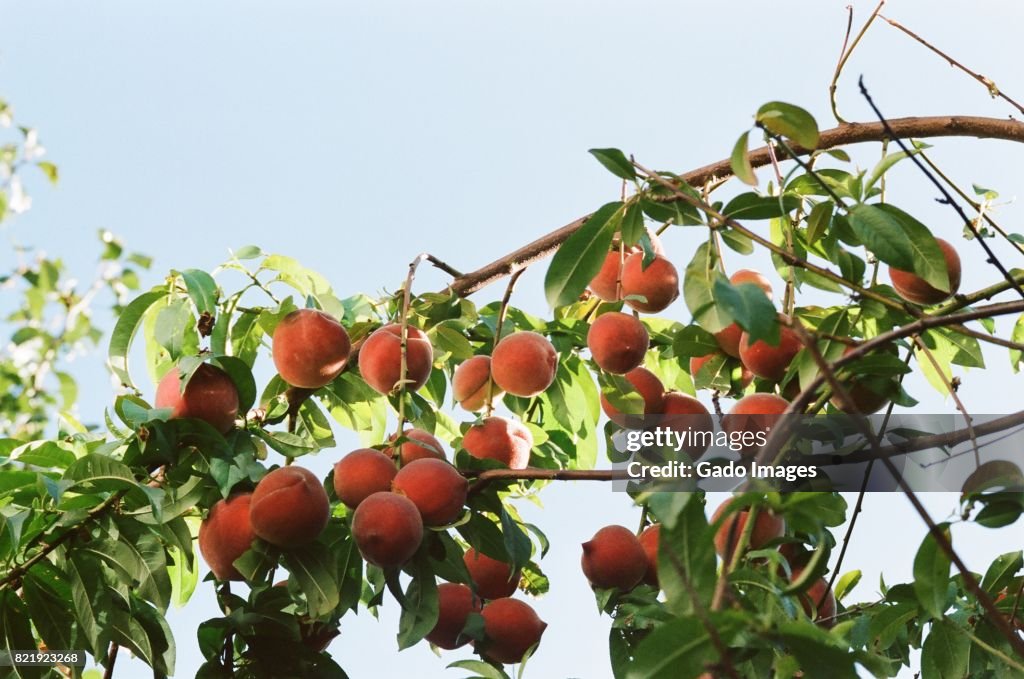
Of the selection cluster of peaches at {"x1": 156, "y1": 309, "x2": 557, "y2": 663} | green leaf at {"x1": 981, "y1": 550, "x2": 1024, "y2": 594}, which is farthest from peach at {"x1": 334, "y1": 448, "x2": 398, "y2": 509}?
green leaf at {"x1": 981, "y1": 550, "x2": 1024, "y2": 594}

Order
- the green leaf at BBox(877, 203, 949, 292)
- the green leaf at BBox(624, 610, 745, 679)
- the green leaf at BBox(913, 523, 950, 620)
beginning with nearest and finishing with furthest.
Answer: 1. the green leaf at BBox(624, 610, 745, 679)
2. the green leaf at BBox(913, 523, 950, 620)
3. the green leaf at BBox(877, 203, 949, 292)

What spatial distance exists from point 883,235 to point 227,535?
0.86 m

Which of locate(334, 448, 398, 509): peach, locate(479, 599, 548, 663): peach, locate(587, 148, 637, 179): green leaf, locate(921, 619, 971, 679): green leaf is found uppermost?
locate(587, 148, 637, 179): green leaf

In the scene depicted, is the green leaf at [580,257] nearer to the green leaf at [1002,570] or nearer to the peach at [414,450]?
the peach at [414,450]

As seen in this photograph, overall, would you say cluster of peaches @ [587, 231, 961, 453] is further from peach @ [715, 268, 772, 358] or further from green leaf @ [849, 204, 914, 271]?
green leaf @ [849, 204, 914, 271]

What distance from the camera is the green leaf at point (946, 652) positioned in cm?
128

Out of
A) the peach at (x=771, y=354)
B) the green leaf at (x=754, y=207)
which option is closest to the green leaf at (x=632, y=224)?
the green leaf at (x=754, y=207)

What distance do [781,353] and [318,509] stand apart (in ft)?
2.02

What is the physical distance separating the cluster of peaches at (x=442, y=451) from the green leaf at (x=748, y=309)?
31 centimetres

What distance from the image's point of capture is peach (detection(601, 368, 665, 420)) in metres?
1.52

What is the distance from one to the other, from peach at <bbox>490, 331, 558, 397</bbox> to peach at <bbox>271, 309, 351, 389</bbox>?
215 millimetres

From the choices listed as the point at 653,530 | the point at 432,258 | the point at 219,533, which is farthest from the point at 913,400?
the point at 219,533

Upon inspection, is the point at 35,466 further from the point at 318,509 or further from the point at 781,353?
the point at 781,353

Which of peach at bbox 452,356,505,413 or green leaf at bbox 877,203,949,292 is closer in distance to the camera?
green leaf at bbox 877,203,949,292
